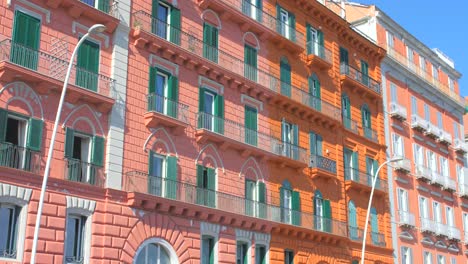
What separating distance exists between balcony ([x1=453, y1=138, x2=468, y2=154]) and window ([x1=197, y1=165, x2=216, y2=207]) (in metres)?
32.3

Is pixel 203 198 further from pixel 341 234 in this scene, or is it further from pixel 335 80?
pixel 335 80

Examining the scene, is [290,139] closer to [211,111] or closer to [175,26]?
[211,111]

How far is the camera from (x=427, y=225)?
159 ft

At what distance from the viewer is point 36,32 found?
2523cm

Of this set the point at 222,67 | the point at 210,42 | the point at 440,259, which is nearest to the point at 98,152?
the point at 222,67

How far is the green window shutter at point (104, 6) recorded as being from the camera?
2778cm

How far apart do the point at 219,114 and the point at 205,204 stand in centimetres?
494

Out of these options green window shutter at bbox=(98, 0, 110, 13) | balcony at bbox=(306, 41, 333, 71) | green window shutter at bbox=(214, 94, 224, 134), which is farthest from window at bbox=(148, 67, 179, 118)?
balcony at bbox=(306, 41, 333, 71)

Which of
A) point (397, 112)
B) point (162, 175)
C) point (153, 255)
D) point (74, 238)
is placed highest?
point (397, 112)

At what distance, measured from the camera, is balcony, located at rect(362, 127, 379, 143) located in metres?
45.0

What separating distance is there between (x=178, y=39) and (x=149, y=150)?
5.80 metres

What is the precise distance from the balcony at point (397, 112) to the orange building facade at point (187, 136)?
3.97 meters

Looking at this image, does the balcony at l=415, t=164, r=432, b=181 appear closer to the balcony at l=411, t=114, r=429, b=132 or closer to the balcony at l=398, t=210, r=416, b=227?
the balcony at l=411, t=114, r=429, b=132

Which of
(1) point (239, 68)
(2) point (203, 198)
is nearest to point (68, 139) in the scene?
(2) point (203, 198)
